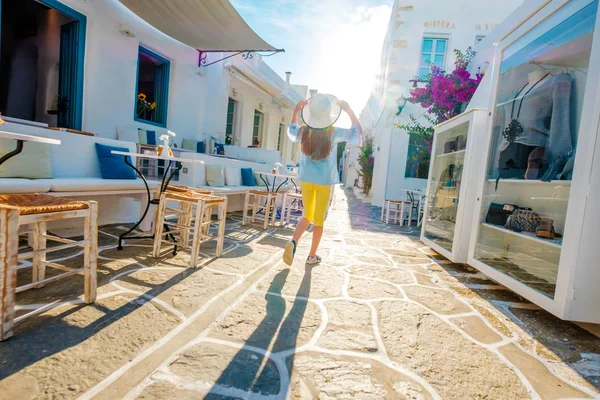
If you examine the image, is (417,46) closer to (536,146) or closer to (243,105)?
(243,105)

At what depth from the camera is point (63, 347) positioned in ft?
4.78

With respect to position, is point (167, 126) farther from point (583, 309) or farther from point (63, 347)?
point (583, 309)

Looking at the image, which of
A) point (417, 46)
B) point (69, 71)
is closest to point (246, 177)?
point (69, 71)

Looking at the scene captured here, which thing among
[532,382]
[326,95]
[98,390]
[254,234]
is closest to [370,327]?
[532,382]

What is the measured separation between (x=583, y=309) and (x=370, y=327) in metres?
1.58

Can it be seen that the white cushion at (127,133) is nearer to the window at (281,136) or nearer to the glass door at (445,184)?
the glass door at (445,184)

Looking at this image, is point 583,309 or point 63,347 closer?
point 63,347

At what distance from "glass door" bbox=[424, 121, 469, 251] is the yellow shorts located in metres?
1.94

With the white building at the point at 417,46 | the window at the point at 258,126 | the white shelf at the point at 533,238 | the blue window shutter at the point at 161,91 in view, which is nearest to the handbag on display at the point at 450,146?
the white shelf at the point at 533,238

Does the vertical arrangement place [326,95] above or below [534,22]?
below

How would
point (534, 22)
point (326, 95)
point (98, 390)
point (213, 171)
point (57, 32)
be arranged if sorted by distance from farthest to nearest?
point (57, 32) → point (213, 171) → point (326, 95) → point (534, 22) → point (98, 390)

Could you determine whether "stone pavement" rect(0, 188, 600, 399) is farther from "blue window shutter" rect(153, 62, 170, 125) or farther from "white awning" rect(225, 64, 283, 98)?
"white awning" rect(225, 64, 283, 98)

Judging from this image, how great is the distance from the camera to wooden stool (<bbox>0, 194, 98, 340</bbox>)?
4.69ft

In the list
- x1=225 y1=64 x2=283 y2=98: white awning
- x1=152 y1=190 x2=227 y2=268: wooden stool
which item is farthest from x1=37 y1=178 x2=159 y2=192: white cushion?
x1=225 y1=64 x2=283 y2=98: white awning
